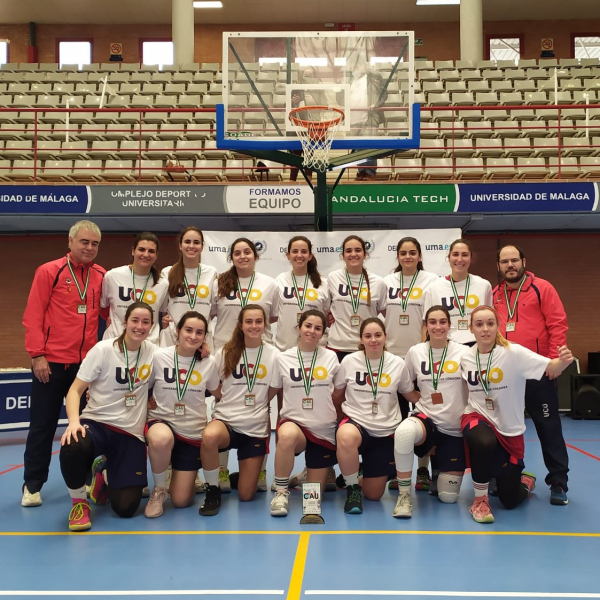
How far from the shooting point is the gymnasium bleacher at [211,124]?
10.2m

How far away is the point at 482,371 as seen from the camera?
4.06 m

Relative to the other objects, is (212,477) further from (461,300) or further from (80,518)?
(461,300)

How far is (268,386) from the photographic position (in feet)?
14.1

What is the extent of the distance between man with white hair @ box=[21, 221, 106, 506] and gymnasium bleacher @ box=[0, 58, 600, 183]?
14.4 ft

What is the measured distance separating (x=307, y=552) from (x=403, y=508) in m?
0.87

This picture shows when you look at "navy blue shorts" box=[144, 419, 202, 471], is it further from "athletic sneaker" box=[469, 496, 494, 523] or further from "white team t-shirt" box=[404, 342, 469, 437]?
"athletic sneaker" box=[469, 496, 494, 523]

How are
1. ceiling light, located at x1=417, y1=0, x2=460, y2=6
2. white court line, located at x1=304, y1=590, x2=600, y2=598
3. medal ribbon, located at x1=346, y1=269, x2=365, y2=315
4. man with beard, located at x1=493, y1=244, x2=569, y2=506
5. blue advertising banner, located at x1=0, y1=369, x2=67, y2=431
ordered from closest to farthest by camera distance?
white court line, located at x1=304, y1=590, x2=600, y2=598
man with beard, located at x1=493, y1=244, x2=569, y2=506
medal ribbon, located at x1=346, y1=269, x2=365, y2=315
blue advertising banner, located at x1=0, y1=369, x2=67, y2=431
ceiling light, located at x1=417, y1=0, x2=460, y2=6

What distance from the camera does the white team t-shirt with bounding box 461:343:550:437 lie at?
4016 mm

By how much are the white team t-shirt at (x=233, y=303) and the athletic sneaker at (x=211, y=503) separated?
1.09 meters

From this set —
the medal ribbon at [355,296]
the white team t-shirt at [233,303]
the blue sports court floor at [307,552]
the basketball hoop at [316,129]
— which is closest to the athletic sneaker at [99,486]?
the blue sports court floor at [307,552]

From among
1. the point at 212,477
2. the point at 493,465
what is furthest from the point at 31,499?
the point at 493,465

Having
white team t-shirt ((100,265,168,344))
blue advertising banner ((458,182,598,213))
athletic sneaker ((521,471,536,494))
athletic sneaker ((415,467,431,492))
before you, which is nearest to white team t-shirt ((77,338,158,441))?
white team t-shirt ((100,265,168,344))

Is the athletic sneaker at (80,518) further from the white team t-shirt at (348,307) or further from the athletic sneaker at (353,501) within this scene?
the white team t-shirt at (348,307)

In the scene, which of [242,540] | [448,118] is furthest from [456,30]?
[242,540]
